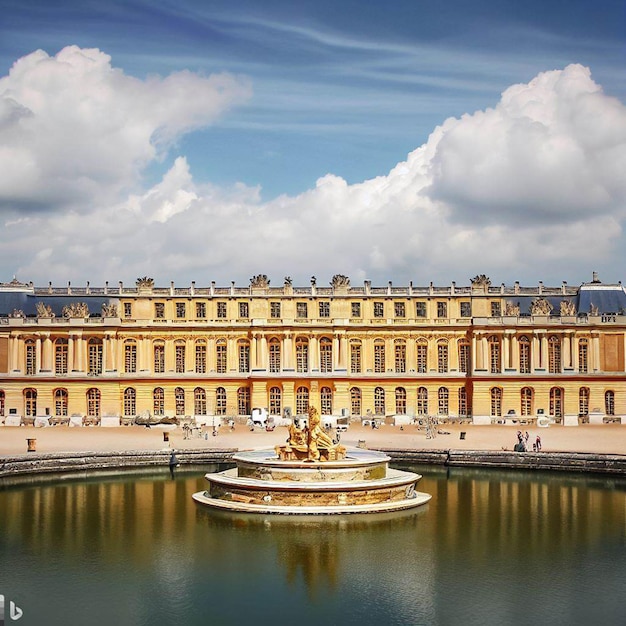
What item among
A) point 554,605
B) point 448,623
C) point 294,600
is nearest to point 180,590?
point 294,600

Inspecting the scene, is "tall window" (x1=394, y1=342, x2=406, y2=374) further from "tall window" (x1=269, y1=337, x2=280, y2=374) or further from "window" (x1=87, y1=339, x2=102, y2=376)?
"window" (x1=87, y1=339, x2=102, y2=376)

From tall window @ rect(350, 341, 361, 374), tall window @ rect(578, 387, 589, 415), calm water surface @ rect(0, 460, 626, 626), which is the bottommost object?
calm water surface @ rect(0, 460, 626, 626)

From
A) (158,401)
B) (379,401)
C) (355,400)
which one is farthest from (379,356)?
(158,401)

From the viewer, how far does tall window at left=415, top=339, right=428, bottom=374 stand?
6869 centimetres

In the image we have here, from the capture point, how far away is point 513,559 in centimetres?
2700

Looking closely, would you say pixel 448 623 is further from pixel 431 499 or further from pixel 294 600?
pixel 431 499

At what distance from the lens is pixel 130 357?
68875 millimetres

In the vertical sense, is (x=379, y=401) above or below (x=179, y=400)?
below

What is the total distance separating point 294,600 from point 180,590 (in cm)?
305

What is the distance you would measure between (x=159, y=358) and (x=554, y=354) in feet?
98.1

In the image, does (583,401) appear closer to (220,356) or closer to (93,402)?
(220,356)

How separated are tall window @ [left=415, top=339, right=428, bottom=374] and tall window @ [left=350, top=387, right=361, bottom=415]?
4.96m

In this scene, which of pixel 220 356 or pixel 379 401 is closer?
pixel 379 401

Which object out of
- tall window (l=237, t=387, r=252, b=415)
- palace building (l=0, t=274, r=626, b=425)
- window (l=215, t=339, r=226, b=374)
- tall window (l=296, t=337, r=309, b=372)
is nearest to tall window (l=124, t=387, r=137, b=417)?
palace building (l=0, t=274, r=626, b=425)
